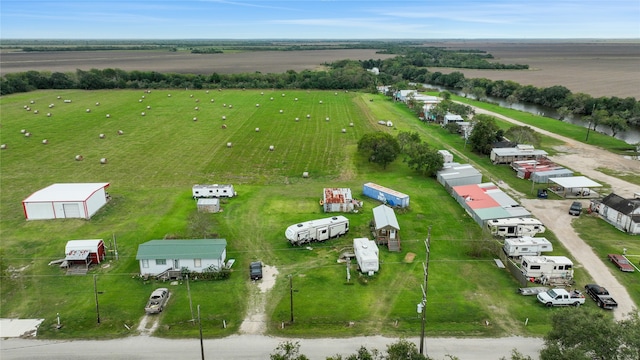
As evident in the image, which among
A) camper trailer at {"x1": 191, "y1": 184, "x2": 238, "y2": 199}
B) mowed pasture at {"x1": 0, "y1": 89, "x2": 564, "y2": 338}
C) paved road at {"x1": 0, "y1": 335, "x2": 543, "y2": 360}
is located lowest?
paved road at {"x1": 0, "y1": 335, "x2": 543, "y2": 360}

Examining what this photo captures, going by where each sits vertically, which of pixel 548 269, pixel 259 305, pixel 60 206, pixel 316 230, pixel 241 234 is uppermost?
pixel 60 206

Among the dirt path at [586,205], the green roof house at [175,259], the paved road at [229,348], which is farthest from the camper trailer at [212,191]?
the dirt path at [586,205]

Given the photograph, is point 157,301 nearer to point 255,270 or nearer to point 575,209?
point 255,270

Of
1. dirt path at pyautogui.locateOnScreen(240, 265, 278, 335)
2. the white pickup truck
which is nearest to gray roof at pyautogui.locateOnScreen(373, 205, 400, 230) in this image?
dirt path at pyautogui.locateOnScreen(240, 265, 278, 335)

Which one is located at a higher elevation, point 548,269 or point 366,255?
point 366,255

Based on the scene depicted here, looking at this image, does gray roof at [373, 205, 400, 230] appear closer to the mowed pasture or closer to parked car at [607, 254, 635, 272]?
the mowed pasture

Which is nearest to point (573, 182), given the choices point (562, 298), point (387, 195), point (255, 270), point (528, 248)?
point (528, 248)
